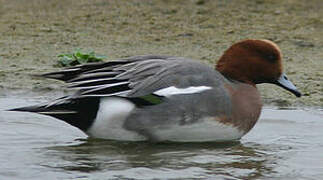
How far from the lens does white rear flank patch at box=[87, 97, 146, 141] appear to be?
649cm

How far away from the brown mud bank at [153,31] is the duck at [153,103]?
5.85ft

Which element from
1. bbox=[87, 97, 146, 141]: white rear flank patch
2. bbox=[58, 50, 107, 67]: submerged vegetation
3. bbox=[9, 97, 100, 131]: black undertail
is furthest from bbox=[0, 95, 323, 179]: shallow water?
bbox=[58, 50, 107, 67]: submerged vegetation

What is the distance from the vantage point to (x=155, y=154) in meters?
6.49

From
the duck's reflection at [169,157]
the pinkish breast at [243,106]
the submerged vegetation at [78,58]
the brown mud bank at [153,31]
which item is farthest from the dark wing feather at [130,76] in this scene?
the submerged vegetation at [78,58]

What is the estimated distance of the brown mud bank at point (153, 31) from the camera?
9.18 m

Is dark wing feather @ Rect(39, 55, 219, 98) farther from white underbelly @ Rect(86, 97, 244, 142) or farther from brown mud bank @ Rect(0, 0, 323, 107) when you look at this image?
brown mud bank @ Rect(0, 0, 323, 107)

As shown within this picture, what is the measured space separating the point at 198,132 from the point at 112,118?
61cm

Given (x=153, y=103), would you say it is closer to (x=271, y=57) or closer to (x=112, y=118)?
(x=112, y=118)

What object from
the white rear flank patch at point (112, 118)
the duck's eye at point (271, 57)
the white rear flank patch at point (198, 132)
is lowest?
the white rear flank patch at point (198, 132)

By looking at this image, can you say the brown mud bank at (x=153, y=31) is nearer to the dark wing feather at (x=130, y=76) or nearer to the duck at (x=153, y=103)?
the duck at (x=153, y=103)

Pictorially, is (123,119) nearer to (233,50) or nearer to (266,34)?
(233,50)

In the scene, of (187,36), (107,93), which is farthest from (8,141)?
(187,36)

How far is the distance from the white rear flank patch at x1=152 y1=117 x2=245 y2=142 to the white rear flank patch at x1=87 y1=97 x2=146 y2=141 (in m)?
0.20

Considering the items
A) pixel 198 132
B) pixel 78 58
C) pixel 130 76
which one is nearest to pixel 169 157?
pixel 198 132
